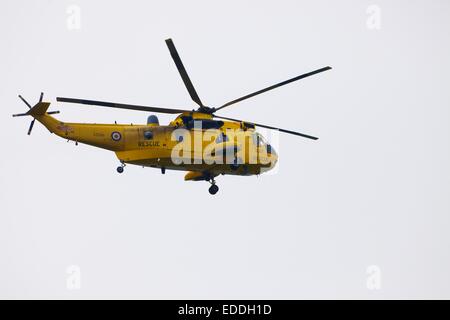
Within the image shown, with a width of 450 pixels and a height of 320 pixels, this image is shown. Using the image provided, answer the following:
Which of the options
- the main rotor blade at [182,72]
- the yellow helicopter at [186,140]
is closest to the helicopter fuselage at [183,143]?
the yellow helicopter at [186,140]

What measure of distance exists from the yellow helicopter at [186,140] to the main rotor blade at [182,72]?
0.05 m

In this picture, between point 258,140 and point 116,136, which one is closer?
point 116,136

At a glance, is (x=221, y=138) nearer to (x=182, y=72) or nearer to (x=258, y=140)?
(x=258, y=140)

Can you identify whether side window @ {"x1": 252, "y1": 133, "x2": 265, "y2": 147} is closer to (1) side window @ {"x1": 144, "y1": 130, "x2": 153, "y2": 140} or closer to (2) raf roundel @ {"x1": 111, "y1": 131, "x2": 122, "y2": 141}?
(1) side window @ {"x1": 144, "y1": 130, "x2": 153, "y2": 140}

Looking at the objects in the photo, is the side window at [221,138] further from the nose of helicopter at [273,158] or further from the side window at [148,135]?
the side window at [148,135]

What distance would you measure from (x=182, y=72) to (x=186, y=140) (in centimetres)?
437

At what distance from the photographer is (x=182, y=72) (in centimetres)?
4306

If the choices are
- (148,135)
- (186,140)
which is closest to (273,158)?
(186,140)

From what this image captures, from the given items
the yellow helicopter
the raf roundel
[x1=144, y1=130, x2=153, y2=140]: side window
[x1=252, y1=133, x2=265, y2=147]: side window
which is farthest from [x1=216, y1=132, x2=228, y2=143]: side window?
the raf roundel

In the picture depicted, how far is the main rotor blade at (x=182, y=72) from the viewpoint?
4159 cm
